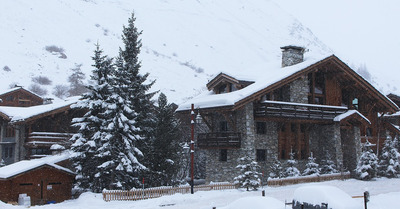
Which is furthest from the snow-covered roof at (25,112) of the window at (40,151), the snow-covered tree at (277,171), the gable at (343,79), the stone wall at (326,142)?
the stone wall at (326,142)

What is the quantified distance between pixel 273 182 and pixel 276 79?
28.7 ft

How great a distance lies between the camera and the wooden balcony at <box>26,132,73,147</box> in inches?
1362

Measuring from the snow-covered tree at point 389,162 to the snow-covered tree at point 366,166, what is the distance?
2731mm

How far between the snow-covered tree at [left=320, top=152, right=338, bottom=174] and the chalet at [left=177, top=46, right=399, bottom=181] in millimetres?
573

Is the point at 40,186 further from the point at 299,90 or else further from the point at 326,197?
the point at 299,90

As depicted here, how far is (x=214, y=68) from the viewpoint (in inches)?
5153

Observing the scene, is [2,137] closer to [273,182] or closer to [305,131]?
[273,182]

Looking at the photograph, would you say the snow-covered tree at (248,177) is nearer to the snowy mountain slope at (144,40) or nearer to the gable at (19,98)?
the gable at (19,98)

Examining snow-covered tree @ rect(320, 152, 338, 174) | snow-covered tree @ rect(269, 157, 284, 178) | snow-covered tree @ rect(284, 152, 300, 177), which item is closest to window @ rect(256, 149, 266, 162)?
snow-covered tree @ rect(269, 157, 284, 178)

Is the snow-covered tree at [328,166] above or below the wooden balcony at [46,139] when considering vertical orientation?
below

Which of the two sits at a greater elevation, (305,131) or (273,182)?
(305,131)

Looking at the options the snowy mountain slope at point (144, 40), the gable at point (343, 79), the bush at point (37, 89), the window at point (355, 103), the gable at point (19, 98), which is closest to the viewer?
the gable at point (343, 79)

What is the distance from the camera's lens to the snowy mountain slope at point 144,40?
332 feet

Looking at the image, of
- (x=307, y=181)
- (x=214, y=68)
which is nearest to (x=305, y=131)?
(x=307, y=181)
